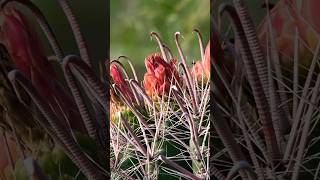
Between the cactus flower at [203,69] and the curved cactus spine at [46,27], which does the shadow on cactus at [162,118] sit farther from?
the curved cactus spine at [46,27]

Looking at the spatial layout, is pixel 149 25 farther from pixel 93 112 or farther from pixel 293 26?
pixel 293 26

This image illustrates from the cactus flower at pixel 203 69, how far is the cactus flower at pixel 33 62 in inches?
20.4

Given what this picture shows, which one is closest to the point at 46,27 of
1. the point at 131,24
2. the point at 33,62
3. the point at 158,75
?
the point at 33,62

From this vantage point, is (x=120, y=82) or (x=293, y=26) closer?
(x=293, y=26)

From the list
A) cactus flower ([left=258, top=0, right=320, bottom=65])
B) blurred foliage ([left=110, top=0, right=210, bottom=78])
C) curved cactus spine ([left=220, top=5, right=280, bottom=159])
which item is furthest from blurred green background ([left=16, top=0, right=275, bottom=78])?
cactus flower ([left=258, top=0, right=320, bottom=65])

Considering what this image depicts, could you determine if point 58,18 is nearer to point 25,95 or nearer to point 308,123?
point 25,95

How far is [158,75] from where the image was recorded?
2.23 metres

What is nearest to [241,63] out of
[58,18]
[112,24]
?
[112,24]

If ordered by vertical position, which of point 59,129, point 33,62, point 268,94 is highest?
point 33,62

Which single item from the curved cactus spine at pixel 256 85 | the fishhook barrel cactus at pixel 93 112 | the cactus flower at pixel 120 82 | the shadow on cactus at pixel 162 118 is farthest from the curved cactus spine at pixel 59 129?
the curved cactus spine at pixel 256 85

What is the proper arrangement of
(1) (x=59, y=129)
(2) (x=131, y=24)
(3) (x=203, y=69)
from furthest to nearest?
(1) (x=59, y=129), (2) (x=131, y=24), (3) (x=203, y=69)

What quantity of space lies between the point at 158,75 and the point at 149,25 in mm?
188

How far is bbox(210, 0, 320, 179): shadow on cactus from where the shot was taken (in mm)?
2006

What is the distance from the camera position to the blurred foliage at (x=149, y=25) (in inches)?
85.4
